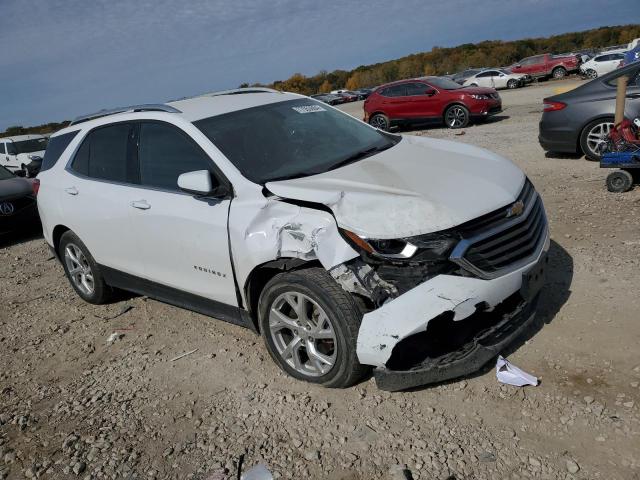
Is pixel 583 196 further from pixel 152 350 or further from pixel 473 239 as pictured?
pixel 152 350

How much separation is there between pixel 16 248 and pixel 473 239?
8.06 metres

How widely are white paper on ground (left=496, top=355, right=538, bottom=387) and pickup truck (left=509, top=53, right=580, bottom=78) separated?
33852mm

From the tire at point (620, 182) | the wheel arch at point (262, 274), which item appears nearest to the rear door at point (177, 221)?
the wheel arch at point (262, 274)

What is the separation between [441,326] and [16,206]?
8.14 meters

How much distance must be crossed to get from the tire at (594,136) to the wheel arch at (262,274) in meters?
6.60

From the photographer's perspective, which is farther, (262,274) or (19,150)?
(19,150)

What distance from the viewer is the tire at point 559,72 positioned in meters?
32.4

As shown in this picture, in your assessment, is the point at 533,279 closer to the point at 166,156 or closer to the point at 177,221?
the point at 177,221

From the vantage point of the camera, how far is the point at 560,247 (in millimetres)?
5000

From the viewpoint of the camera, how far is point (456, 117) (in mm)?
15742

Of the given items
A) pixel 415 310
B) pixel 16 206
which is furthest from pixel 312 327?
pixel 16 206

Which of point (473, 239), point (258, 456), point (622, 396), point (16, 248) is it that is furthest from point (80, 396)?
point (16, 248)

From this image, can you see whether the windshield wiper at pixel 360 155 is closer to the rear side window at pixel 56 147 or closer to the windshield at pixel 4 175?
the rear side window at pixel 56 147

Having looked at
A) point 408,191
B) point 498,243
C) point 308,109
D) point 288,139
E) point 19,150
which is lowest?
point 19,150
